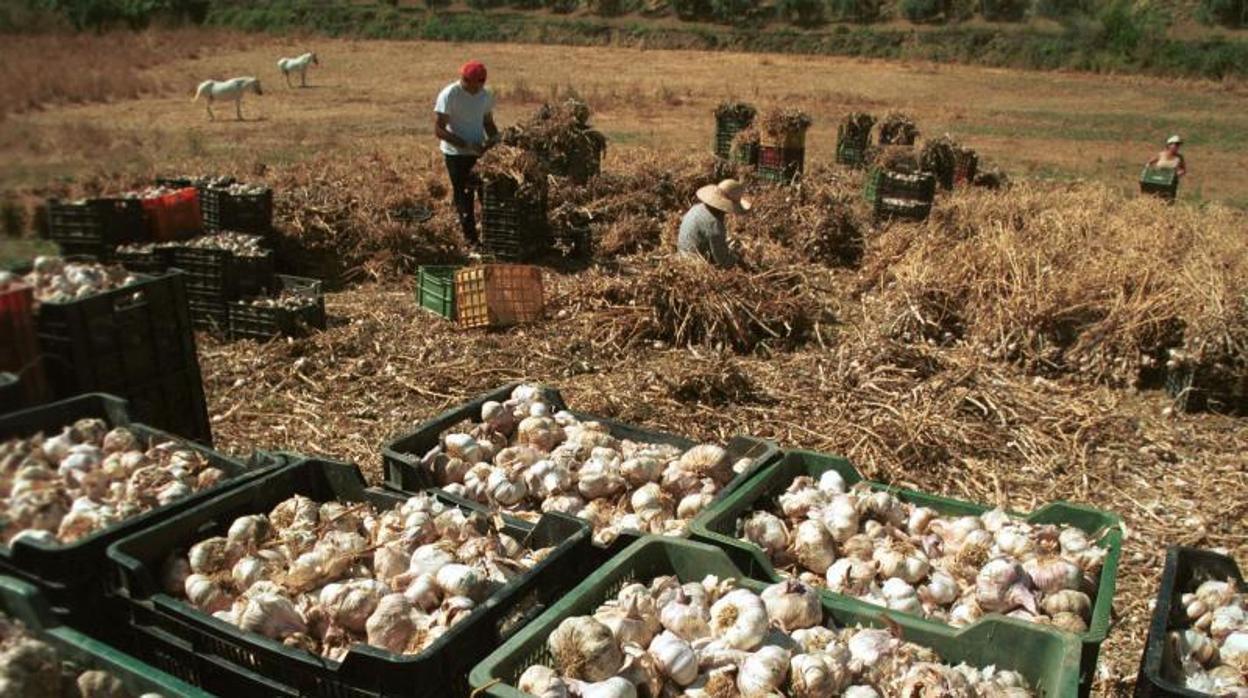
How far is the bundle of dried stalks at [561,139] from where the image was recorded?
394 inches

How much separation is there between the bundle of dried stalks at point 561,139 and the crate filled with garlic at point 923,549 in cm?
719

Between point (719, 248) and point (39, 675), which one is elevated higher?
point (39, 675)

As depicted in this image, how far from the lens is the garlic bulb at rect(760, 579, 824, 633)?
2441mm

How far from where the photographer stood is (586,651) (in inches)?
85.4

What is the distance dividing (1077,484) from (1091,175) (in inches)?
563

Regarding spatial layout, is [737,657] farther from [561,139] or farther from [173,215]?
[561,139]

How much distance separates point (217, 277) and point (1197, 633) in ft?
21.0

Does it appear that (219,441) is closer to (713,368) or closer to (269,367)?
(269,367)

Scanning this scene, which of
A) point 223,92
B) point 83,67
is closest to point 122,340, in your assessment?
point 83,67

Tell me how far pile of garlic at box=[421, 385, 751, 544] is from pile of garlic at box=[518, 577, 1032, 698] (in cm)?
66

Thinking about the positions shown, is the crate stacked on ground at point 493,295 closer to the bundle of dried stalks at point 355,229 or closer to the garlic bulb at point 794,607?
the bundle of dried stalks at point 355,229

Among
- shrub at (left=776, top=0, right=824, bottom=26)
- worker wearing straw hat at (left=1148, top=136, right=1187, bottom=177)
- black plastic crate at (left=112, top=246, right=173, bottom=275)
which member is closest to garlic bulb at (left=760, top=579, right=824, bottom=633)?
black plastic crate at (left=112, top=246, right=173, bottom=275)

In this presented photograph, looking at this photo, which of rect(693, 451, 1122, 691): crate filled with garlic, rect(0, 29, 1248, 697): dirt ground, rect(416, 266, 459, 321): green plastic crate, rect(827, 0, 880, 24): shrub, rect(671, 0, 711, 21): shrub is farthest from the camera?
rect(671, 0, 711, 21): shrub

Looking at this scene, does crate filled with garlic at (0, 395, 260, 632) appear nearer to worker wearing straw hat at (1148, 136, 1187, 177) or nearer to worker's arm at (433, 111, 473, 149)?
worker's arm at (433, 111, 473, 149)
